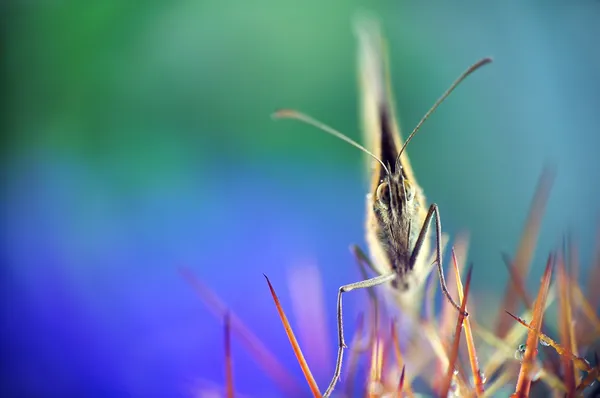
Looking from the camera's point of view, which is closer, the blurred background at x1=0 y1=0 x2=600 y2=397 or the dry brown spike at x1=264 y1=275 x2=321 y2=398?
the dry brown spike at x1=264 y1=275 x2=321 y2=398

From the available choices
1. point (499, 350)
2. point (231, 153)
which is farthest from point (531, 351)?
point (231, 153)

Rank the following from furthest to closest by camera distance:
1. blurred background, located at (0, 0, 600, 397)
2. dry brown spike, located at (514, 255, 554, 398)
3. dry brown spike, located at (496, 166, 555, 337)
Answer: blurred background, located at (0, 0, 600, 397)
dry brown spike, located at (496, 166, 555, 337)
dry brown spike, located at (514, 255, 554, 398)

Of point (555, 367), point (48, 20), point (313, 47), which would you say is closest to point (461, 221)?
point (313, 47)

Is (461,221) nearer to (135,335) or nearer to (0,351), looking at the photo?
(135,335)

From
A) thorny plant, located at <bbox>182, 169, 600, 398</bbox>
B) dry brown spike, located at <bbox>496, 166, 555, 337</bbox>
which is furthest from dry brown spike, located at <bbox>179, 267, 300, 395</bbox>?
dry brown spike, located at <bbox>496, 166, 555, 337</bbox>

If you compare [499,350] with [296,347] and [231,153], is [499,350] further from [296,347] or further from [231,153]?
[231,153]

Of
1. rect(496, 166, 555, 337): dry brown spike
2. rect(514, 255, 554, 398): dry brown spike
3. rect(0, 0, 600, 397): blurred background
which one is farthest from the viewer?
rect(0, 0, 600, 397): blurred background

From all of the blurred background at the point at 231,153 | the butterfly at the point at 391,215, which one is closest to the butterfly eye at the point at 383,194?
the butterfly at the point at 391,215

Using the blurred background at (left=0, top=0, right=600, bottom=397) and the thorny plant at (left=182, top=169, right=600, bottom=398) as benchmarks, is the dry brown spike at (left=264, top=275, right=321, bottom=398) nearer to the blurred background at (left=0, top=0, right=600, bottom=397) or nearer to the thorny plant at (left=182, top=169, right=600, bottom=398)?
the thorny plant at (left=182, top=169, right=600, bottom=398)
